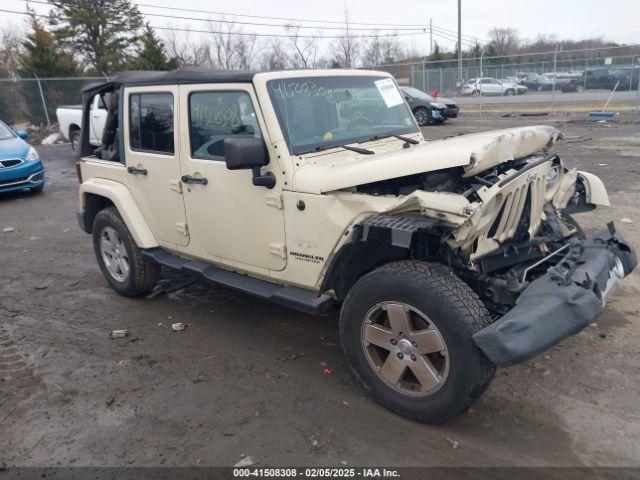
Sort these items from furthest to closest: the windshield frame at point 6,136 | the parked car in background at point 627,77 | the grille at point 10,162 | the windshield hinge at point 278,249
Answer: the parked car in background at point 627,77
the windshield frame at point 6,136
the grille at point 10,162
the windshield hinge at point 278,249

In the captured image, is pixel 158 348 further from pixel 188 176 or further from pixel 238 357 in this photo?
pixel 188 176

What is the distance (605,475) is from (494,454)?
538mm

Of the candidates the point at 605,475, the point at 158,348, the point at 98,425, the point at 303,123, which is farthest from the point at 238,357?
the point at 605,475

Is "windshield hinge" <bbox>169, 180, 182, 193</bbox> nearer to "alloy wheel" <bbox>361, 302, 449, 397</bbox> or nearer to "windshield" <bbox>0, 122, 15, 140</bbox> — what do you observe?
"alloy wheel" <bbox>361, 302, 449, 397</bbox>

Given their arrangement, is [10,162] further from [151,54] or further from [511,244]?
[151,54]

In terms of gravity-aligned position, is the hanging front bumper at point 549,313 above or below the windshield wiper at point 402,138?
below

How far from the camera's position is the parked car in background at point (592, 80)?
74.6ft

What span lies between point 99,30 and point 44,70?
18.3 ft

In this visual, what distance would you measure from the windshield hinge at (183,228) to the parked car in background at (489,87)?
2433 cm

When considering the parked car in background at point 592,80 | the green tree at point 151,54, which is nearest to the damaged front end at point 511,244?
the parked car in background at point 592,80

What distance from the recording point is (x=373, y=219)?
10.1ft

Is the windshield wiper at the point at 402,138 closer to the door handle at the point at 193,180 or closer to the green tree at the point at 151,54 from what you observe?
the door handle at the point at 193,180

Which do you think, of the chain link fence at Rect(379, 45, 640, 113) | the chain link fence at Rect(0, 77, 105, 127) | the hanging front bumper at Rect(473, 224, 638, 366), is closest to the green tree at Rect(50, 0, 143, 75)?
the chain link fence at Rect(0, 77, 105, 127)

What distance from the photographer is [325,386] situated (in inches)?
143
